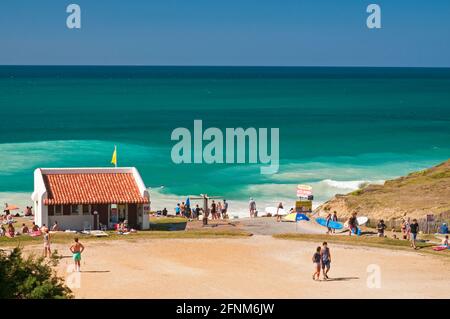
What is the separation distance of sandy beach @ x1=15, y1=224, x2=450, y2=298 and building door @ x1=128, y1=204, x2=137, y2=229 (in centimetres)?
331

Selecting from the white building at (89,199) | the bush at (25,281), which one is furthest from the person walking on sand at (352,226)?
the bush at (25,281)

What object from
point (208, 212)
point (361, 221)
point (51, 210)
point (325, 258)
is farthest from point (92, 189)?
point (325, 258)

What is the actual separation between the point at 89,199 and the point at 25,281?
692 inches

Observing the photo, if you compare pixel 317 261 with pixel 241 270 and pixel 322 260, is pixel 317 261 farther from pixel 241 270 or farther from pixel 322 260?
pixel 241 270

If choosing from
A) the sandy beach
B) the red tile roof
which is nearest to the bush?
the sandy beach

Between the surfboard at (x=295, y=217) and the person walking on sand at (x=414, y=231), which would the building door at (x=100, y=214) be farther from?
the person walking on sand at (x=414, y=231)

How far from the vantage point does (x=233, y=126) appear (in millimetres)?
122062

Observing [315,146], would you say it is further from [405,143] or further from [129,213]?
[129,213]

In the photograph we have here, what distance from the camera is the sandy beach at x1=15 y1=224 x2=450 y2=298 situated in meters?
28.3

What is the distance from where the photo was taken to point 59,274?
1187 inches

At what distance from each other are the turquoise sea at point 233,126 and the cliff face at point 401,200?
40.4 feet

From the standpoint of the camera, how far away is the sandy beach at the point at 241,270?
2828 centimetres

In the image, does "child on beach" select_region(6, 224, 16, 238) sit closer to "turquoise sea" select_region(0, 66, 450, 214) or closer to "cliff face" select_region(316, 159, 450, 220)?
"cliff face" select_region(316, 159, 450, 220)
